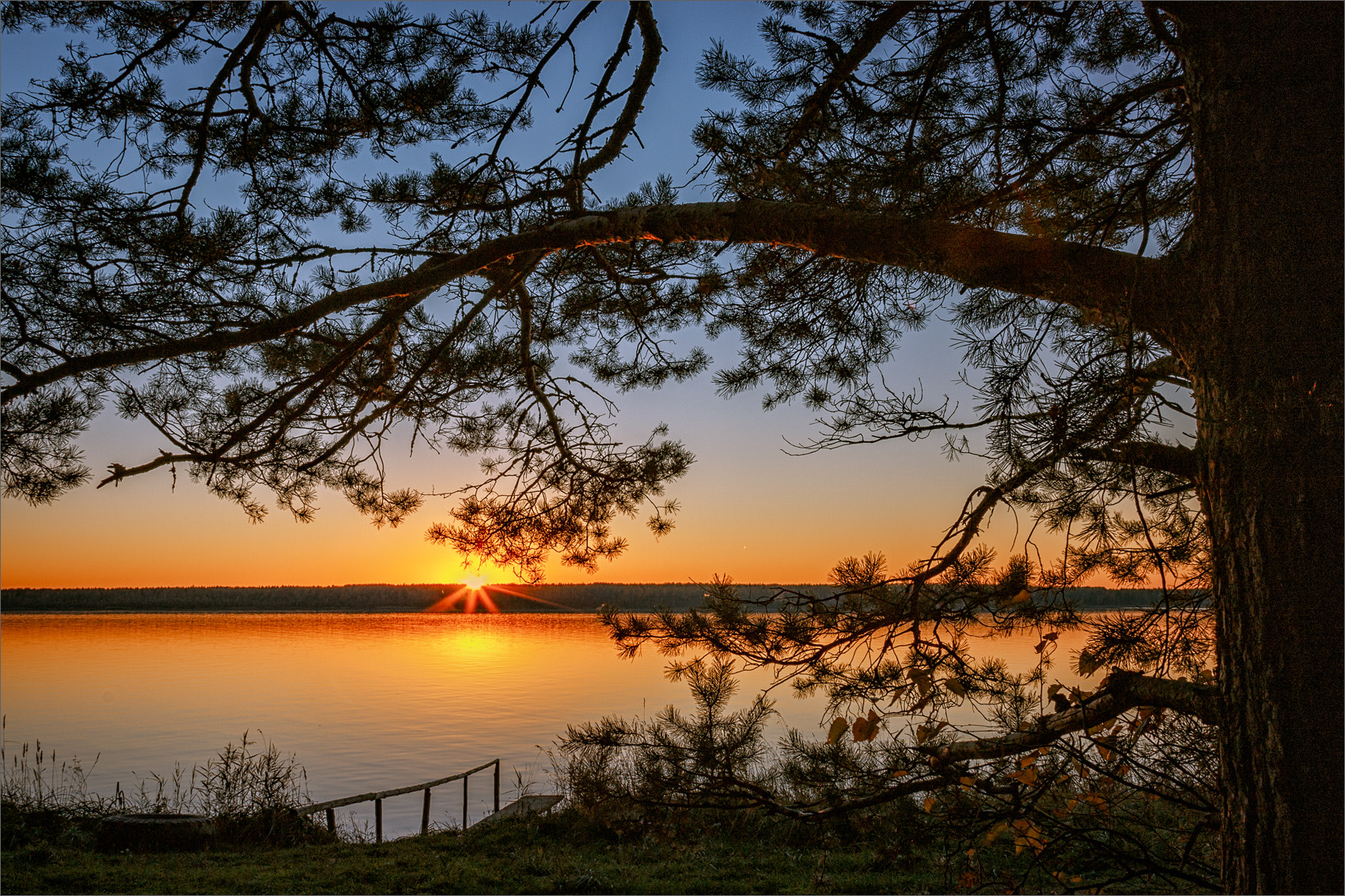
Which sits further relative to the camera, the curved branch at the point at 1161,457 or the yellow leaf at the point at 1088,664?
the yellow leaf at the point at 1088,664

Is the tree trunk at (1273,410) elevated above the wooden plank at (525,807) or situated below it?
above

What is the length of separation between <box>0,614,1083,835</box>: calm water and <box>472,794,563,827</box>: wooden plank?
1.48 metres

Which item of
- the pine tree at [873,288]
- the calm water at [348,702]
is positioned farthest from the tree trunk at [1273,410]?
the calm water at [348,702]

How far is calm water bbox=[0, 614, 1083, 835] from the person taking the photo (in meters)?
12.8

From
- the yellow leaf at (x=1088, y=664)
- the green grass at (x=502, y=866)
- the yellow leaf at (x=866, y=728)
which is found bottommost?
the green grass at (x=502, y=866)

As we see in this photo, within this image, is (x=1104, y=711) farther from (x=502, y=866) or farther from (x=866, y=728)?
(x=502, y=866)

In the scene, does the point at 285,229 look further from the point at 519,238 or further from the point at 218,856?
the point at 218,856

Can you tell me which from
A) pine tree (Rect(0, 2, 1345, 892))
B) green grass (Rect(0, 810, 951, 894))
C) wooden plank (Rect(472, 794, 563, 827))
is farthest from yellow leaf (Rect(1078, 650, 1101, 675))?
wooden plank (Rect(472, 794, 563, 827))

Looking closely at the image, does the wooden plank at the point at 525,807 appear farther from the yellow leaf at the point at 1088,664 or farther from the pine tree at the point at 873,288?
the yellow leaf at the point at 1088,664

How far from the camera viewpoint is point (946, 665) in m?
2.24

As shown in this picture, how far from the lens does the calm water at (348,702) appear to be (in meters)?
12.8

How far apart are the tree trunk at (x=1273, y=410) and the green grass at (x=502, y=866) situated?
3274 mm

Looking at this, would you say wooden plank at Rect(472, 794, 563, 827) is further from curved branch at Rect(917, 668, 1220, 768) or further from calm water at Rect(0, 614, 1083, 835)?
curved branch at Rect(917, 668, 1220, 768)

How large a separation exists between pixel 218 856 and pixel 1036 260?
754 cm
